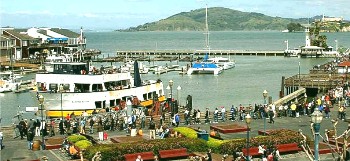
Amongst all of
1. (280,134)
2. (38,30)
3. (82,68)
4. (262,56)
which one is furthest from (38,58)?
(280,134)

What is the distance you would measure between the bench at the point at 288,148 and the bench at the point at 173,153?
15.7ft

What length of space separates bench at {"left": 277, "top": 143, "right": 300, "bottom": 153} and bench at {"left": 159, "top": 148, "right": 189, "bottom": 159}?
478 centimetres

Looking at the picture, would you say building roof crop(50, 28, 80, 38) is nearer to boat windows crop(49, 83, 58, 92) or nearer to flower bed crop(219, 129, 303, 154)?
boat windows crop(49, 83, 58, 92)

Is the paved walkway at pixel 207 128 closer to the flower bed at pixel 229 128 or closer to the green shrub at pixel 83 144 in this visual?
the flower bed at pixel 229 128

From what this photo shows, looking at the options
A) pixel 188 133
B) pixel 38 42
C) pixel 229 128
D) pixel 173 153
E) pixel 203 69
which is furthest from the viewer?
pixel 38 42

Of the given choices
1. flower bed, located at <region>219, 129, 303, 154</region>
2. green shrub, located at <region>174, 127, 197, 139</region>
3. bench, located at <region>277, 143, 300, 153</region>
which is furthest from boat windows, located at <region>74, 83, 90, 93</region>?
bench, located at <region>277, 143, 300, 153</region>

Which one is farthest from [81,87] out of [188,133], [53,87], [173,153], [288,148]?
[288,148]

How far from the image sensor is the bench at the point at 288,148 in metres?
29.2

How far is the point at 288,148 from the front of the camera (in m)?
29.4

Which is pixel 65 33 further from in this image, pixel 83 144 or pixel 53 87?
pixel 83 144

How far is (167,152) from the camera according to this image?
1115 inches

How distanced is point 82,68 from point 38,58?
76.0m

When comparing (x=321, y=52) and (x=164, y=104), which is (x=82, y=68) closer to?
(x=164, y=104)

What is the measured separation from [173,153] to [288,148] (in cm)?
596
